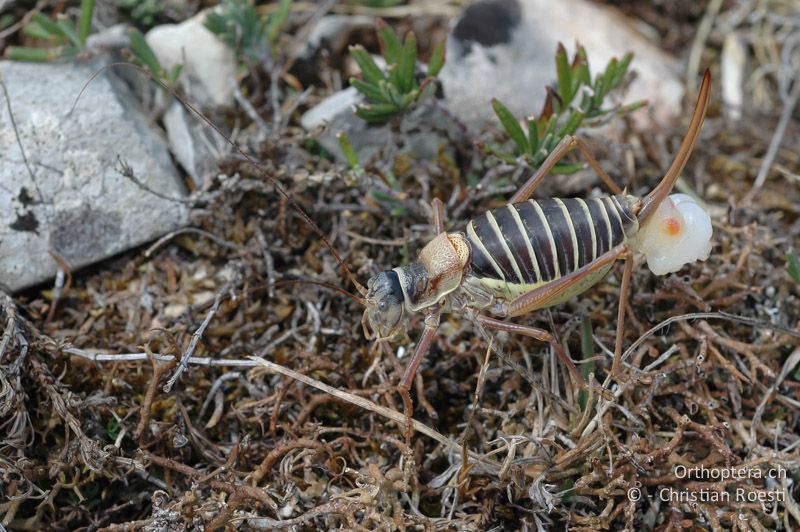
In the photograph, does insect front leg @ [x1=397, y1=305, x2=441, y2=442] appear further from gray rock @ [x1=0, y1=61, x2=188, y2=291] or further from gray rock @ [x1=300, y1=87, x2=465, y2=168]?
gray rock @ [x1=0, y1=61, x2=188, y2=291]

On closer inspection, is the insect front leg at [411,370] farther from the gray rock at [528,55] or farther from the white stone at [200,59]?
the white stone at [200,59]

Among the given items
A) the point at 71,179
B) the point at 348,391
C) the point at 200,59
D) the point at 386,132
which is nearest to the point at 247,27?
the point at 200,59

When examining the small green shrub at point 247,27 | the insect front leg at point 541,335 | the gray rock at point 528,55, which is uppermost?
the small green shrub at point 247,27

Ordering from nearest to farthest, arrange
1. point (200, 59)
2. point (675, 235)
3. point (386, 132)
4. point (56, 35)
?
point (675, 235)
point (56, 35)
point (386, 132)
point (200, 59)

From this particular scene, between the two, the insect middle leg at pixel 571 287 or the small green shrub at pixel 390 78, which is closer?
the insect middle leg at pixel 571 287

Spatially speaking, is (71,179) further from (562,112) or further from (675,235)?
(675,235)

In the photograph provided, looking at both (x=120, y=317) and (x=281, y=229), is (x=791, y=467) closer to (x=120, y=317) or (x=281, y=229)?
(x=281, y=229)

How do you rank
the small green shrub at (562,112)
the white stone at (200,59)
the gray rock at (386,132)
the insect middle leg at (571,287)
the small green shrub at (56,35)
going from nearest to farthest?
the insect middle leg at (571,287)
the small green shrub at (562,112)
the small green shrub at (56,35)
the gray rock at (386,132)
the white stone at (200,59)

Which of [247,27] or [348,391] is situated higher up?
[247,27]

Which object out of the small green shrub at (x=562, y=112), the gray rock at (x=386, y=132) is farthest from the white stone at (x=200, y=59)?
the small green shrub at (x=562, y=112)
